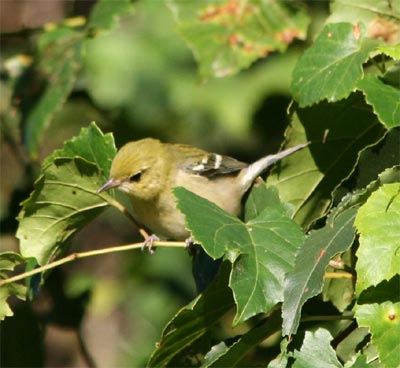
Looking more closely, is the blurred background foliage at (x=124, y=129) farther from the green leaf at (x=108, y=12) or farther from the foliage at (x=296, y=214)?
the foliage at (x=296, y=214)

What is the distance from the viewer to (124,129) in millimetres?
6023

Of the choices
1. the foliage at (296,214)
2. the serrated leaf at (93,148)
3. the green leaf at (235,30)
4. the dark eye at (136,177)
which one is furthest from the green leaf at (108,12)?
the serrated leaf at (93,148)

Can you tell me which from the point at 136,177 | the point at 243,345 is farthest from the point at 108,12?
the point at 243,345

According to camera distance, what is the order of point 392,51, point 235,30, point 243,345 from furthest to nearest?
point 235,30 → point 243,345 → point 392,51

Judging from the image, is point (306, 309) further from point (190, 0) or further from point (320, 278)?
point (190, 0)

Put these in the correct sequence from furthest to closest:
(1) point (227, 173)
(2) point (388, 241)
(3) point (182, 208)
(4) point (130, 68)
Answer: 1. (4) point (130, 68)
2. (1) point (227, 173)
3. (3) point (182, 208)
4. (2) point (388, 241)

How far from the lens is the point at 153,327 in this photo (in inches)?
277

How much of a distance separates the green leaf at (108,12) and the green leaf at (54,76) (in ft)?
0.58

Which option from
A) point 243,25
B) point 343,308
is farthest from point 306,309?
point 243,25

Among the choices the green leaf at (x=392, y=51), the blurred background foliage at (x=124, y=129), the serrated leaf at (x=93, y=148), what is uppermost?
the green leaf at (x=392, y=51)

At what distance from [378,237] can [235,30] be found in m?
2.46

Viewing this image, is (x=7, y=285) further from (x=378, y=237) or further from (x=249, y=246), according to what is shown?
(x=378, y=237)

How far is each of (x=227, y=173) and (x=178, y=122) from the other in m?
2.94

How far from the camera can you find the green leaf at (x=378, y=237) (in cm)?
276
